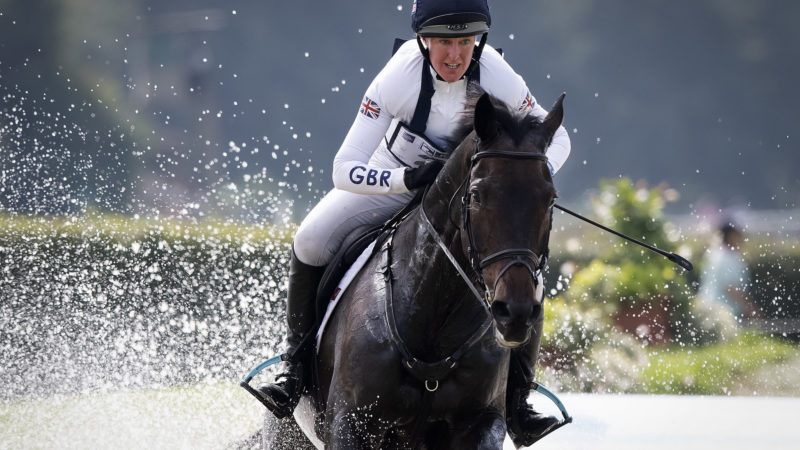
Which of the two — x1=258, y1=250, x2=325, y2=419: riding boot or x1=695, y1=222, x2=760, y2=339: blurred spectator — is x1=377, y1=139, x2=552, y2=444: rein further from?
x1=695, y1=222, x2=760, y2=339: blurred spectator

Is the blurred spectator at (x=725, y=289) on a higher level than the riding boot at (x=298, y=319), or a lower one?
higher

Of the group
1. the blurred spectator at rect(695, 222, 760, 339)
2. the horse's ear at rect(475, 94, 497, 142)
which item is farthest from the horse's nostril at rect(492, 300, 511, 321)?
the blurred spectator at rect(695, 222, 760, 339)

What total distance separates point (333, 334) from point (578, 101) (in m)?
22.9

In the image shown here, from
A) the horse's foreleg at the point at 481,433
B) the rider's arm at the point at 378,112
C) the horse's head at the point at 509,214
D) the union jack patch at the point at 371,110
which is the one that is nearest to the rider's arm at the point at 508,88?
the rider's arm at the point at 378,112

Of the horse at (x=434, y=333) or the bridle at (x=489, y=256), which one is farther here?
the horse at (x=434, y=333)

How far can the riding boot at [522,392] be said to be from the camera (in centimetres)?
440

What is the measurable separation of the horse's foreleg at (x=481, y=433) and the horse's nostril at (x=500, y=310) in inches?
31.8

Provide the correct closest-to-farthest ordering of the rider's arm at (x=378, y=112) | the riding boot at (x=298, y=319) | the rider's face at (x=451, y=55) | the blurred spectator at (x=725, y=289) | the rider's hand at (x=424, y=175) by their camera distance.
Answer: the rider's hand at (x=424, y=175) < the rider's face at (x=451, y=55) < the rider's arm at (x=378, y=112) < the riding boot at (x=298, y=319) < the blurred spectator at (x=725, y=289)

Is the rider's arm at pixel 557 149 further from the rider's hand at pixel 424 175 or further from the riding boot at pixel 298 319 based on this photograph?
the riding boot at pixel 298 319

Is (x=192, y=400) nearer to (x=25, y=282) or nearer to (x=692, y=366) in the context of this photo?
(x=25, y=282)

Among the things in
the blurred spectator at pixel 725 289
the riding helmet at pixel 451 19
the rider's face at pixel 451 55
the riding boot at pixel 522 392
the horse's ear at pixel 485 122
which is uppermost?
the blurred spectator at pixel 725 289

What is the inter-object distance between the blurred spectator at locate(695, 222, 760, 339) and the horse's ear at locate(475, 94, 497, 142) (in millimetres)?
7560

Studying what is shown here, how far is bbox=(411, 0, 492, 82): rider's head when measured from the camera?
13.3ft

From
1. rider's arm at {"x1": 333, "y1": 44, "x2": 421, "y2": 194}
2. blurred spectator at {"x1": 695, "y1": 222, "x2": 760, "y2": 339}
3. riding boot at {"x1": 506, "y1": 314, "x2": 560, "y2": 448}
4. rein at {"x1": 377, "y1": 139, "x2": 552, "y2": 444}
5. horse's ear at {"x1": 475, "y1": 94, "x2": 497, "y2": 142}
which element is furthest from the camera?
blurred spectator at {"x1": 695, "y1": 222, "x2": 760, "y2": 339}
